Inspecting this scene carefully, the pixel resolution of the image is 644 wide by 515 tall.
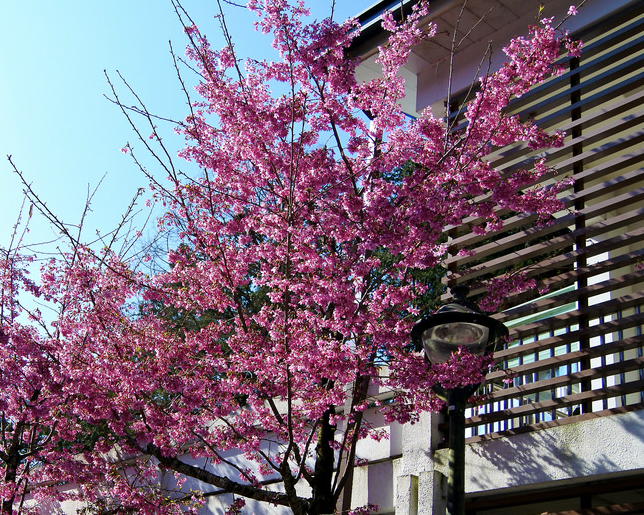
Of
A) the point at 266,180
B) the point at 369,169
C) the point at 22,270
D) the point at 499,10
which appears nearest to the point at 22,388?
the point at 22,270

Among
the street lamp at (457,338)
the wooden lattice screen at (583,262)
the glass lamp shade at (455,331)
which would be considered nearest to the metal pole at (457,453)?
the street lamp at (457,338)

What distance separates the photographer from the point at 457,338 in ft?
18.5

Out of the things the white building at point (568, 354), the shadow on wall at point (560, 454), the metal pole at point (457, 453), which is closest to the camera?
→ the metal pole at point (457, 453)

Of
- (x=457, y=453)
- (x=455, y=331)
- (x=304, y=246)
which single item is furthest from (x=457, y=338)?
(x=304, y=246)

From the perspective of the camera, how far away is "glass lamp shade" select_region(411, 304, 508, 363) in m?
5.53

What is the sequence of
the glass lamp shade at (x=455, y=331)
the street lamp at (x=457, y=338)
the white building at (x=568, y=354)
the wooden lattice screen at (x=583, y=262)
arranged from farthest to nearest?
the wooden lattice screen at (x=583, y=262) → the white building at (x=568, y=354) → the glass lamp shade at (x=455, y=331) → the street lamp at (x=457, y=338)

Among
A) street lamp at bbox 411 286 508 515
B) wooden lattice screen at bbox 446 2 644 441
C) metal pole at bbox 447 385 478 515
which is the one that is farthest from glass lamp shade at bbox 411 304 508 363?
wooden lattice screen at bbox 446 2 644 441

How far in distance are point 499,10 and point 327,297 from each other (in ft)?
14.7

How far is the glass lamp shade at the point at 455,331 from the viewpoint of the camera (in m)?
→ 5.53

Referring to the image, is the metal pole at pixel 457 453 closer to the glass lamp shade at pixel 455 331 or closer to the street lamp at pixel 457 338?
the street lamp at pixel 457 338

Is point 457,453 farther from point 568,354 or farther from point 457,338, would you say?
point 568,354

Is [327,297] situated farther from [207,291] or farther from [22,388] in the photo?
[22,388]

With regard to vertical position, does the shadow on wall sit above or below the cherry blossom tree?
below

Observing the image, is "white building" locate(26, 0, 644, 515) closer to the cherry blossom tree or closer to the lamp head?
the cherry blossom tree
